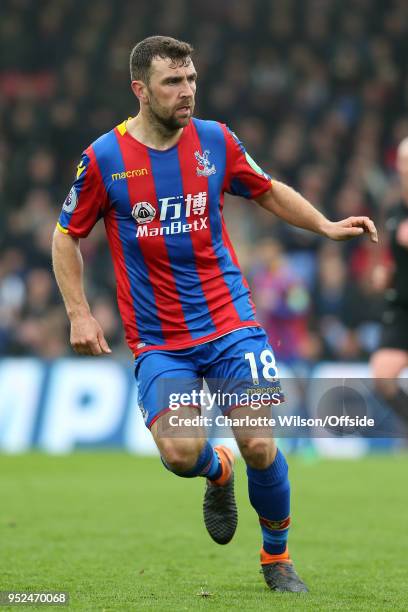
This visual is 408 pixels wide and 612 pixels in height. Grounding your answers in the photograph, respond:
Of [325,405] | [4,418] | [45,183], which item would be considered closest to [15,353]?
[4,418]

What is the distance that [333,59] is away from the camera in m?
18.6

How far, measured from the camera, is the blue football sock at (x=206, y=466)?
5.43 meters

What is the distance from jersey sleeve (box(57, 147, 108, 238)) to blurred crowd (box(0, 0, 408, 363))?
876 centimetres

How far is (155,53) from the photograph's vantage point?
17.7 feet

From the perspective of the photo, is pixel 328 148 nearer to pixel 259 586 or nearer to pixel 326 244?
pixel 326 244

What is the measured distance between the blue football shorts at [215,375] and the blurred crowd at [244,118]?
8.76m

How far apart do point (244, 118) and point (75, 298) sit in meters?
12.8

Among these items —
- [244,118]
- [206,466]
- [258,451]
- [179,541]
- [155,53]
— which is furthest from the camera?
[244,118]

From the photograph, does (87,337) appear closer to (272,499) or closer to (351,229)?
(272,499)

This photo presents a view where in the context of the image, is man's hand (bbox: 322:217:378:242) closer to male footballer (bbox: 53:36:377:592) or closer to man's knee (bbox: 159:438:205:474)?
male footballer (bbox: 53:36:377:592)

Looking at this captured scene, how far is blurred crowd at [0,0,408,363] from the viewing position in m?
15.0

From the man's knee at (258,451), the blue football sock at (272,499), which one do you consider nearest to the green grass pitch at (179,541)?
the blue football sock at (272,499)

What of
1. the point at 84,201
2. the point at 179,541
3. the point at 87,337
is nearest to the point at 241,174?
the point at 84,201

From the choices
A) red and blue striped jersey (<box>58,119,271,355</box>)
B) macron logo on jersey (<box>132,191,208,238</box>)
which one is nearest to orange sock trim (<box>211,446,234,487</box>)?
red and blue striped jersey (<box>58,119,271,355</box>)
